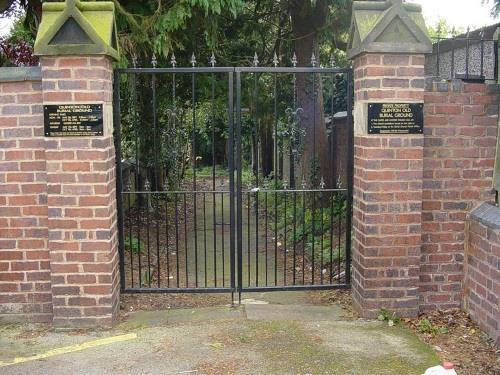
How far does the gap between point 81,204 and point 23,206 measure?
54 cm

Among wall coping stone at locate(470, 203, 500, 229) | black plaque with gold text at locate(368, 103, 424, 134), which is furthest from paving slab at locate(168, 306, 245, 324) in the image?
wall coping stone at locate(470, 203, 500, 229)

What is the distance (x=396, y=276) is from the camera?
188 inches

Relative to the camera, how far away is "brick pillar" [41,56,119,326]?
442cm

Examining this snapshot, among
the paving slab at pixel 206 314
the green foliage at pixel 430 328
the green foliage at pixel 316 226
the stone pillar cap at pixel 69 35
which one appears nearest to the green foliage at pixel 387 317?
the green foliage at pixel 430 328

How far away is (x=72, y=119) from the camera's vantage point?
444cm

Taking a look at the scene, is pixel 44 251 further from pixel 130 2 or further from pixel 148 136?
pixel 148 136

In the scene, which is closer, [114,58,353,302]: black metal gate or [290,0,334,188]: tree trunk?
[114,58,353,302]: black metal gate

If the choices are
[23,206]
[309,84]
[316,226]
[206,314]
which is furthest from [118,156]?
[309,84]

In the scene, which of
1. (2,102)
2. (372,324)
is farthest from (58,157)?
(372,324)

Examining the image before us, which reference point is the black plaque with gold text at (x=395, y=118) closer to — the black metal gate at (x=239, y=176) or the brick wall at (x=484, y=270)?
the black metal gate at (x=239, y=176)

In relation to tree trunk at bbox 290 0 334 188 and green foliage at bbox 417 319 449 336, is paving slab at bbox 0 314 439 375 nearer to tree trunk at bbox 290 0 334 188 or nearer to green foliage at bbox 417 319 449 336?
green foliage at bbox 417 319 449 336

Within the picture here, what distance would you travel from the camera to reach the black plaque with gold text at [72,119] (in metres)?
4.43

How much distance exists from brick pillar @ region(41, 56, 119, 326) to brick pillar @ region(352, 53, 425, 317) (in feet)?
6.99

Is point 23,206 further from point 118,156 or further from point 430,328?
point 430,328
